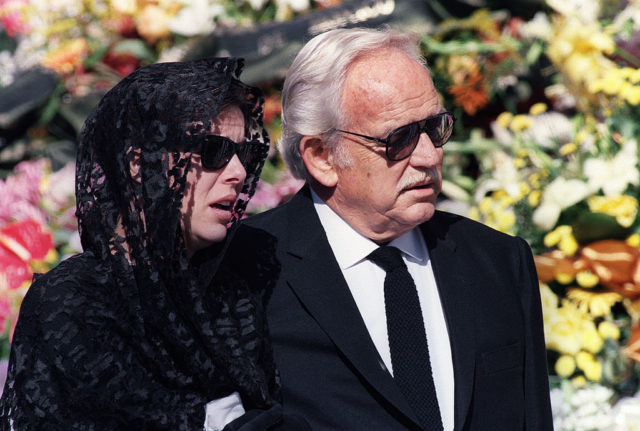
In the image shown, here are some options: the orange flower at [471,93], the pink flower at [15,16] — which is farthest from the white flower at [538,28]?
the pink flower at [15,16]

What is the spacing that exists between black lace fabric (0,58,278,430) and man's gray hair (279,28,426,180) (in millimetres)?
455

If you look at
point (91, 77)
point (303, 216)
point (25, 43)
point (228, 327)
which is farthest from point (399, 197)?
point (25, 43)

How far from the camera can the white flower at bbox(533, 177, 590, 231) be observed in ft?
10.7

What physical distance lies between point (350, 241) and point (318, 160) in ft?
0.80

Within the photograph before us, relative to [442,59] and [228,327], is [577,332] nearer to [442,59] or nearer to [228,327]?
[228,327]

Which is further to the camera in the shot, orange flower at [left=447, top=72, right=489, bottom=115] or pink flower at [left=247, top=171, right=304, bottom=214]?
orange flower at [left=447, top=72, right=489, bottom=115]

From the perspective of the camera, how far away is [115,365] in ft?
6.35

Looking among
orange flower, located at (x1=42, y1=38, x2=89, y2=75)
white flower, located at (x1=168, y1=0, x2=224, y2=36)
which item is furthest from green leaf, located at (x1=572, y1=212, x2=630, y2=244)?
orange flower, located at (x1=42, y1=38, x2=89, y2=75)

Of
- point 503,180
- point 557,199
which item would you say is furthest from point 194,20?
point 557,199

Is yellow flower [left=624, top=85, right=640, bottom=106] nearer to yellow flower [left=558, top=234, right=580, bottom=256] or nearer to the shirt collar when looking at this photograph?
yellow flower [left=558, top=234, right=580, bottom=256]

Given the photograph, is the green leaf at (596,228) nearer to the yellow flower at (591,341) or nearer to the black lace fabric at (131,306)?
the yellow flower at (591,341)

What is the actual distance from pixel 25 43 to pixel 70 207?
2.06 meters

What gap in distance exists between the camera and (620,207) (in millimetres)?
3178

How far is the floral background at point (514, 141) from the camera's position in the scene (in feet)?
10.5
